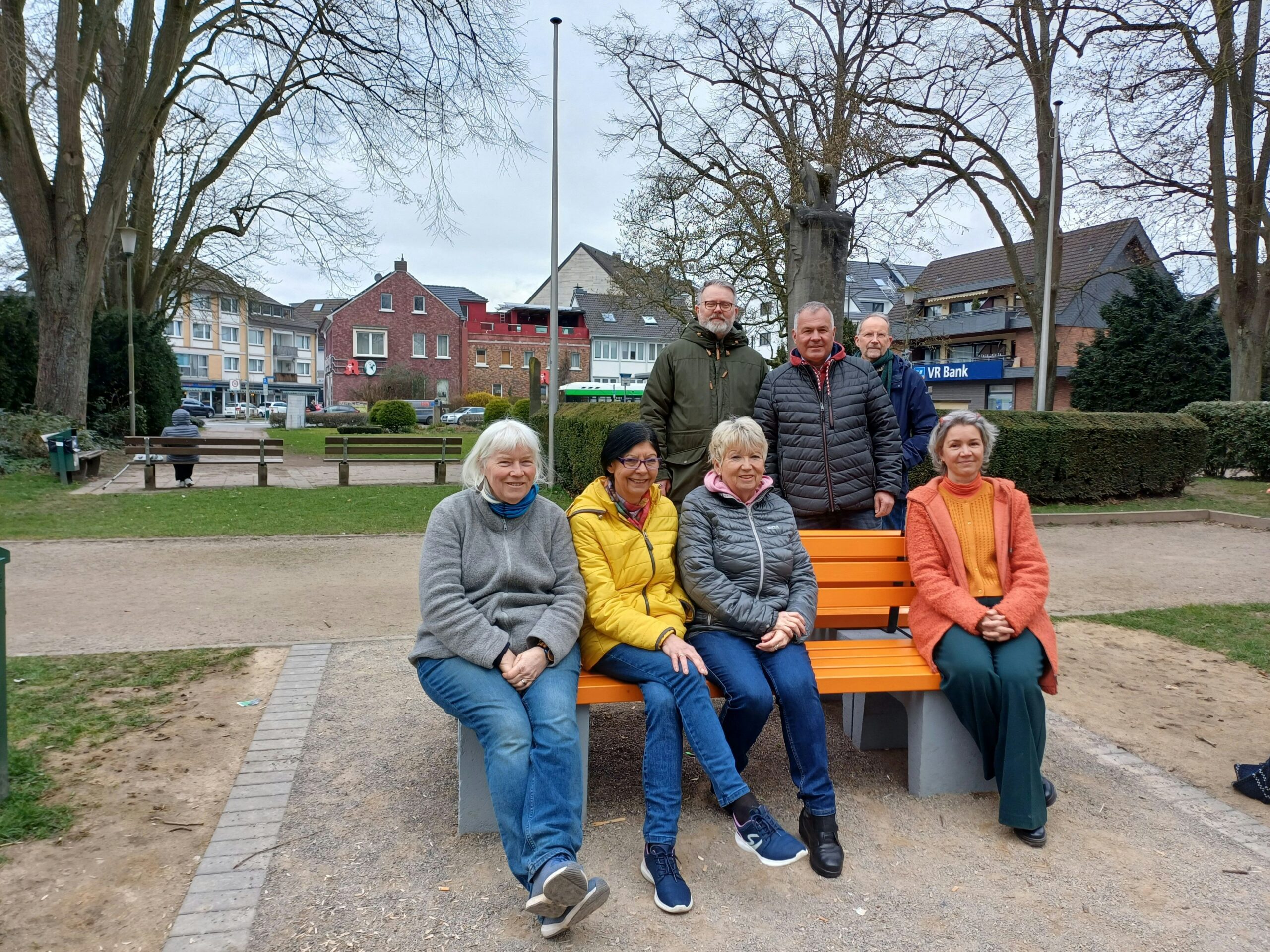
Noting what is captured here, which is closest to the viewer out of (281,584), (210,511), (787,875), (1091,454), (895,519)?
(787,875)

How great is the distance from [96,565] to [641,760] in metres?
6.04

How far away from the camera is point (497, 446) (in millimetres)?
3357

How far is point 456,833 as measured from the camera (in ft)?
10.6

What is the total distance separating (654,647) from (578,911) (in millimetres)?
1006

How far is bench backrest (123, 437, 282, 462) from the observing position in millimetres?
13914

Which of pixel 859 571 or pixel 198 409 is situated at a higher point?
pixel 198 409

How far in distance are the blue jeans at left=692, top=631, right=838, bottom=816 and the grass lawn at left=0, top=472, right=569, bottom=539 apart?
7393mm

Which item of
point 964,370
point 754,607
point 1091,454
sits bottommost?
point 754,607

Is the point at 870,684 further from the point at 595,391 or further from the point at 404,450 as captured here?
the point at 595,391

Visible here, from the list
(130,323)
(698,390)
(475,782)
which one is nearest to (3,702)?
(475,782)

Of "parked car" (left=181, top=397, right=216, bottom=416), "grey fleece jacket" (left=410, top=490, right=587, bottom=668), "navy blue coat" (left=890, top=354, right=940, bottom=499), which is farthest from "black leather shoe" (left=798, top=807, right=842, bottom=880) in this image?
"parked car" (left=181, top=397, right=216, bottom=416)

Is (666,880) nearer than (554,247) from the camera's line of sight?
Yes

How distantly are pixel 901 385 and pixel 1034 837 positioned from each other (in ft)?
8.75

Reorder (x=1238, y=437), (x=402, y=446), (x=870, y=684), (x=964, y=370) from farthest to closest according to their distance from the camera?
(x=964, y=370)
(x=1238, y=437)
(x=402, y=446)
(x=870, y=684)
